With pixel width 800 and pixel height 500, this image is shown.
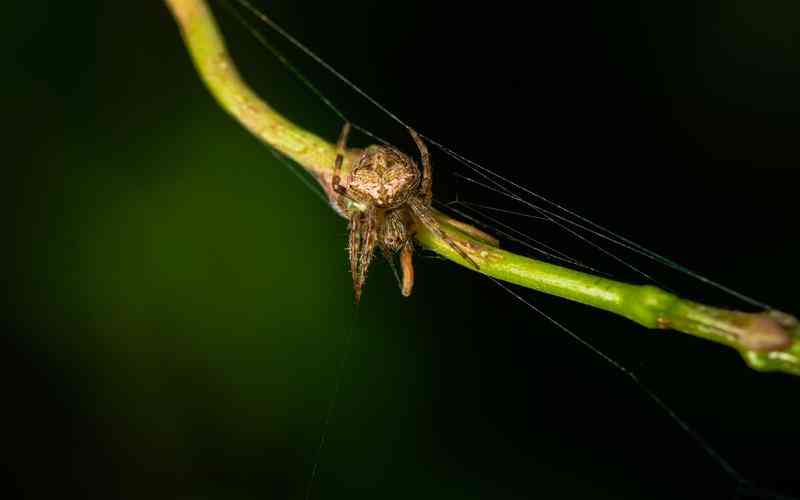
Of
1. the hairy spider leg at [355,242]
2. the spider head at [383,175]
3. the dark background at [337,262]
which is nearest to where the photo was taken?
the spider head at [383,175]

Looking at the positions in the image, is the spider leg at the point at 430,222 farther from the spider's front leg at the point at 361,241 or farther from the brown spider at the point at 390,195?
the spider's front leg at the point at 361,241

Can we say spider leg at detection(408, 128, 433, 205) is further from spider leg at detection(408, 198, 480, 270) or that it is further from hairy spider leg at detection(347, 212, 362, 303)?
hairy spider leg at detection(347, 212, 362, 303)

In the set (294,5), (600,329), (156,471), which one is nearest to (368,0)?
(294,5)

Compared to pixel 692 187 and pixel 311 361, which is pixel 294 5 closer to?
pixel 311 361

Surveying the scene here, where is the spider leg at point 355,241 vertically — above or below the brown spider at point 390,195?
above

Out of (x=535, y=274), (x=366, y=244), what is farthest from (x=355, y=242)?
(x=535, y=274)

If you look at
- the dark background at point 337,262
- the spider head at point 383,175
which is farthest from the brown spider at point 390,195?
the dark background at point 337,262
